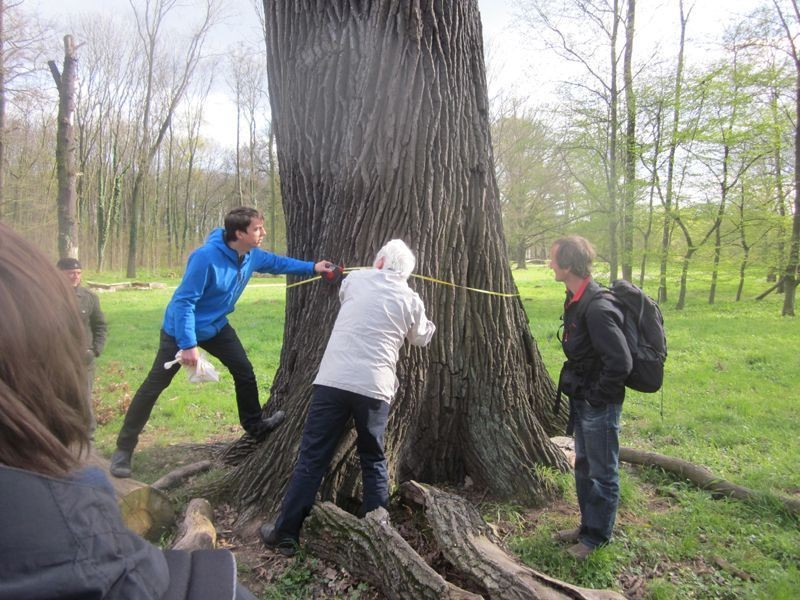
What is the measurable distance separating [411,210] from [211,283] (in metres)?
1.56

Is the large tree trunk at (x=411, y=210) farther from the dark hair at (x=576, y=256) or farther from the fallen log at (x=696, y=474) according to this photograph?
the fallen log at (x=696, y=474)

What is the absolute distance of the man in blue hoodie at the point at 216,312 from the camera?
3.75 metres

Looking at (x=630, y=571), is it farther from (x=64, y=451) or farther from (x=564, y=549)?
(x=64, y=451)

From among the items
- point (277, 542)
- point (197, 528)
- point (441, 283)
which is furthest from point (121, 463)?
point (441, 283)

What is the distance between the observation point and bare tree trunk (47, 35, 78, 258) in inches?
430

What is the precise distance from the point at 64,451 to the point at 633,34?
822 inches

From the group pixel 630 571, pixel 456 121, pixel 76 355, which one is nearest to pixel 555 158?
pixel 456 121

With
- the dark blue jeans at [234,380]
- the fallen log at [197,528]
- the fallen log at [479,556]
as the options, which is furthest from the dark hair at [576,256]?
the fallen log at [197,528]

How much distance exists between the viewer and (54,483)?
82cm

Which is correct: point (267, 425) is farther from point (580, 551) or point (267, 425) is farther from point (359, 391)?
point (580, 551)

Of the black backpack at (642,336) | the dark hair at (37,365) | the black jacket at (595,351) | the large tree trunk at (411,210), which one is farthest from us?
the large tree trunk at (411,210)

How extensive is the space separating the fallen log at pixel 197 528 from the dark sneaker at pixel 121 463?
0.89 m

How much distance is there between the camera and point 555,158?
21078 millimetres

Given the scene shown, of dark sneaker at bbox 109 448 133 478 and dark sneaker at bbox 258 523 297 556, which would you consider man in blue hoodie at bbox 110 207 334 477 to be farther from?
dark sneaker at bbox 258 523 297 556
